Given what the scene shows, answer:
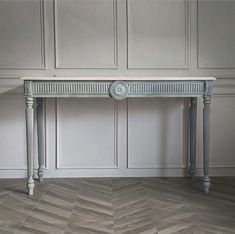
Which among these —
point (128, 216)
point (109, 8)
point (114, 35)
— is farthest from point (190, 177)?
point (109, 8)

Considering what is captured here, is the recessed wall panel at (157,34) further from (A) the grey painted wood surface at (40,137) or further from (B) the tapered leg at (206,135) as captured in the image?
(A) the grey painted wood surface at (40,137)

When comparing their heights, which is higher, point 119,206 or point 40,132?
point 40,132

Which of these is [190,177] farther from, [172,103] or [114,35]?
[114,35]

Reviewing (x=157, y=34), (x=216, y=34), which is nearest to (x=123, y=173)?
(x=157, y=34)

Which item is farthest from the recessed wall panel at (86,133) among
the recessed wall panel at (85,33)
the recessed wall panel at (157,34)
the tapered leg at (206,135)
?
the tapered leg at (206,135)

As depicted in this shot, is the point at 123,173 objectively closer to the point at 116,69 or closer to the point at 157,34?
the point at 116,69

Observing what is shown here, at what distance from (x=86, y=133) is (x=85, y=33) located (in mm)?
772

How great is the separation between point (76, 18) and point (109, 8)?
0.87 feet

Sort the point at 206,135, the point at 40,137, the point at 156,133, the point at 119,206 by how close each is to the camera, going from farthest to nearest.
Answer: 1. the point at 156,133
2. the point at 40,137
3. the point at 206,135
4. the point at 119,206

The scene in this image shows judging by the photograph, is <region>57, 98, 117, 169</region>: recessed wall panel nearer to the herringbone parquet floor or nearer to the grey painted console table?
the herringbone parquet floor

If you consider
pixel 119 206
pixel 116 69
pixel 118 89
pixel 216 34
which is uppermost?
pixel 216 34

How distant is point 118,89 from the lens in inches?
98.9

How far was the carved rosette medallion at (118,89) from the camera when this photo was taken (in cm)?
251

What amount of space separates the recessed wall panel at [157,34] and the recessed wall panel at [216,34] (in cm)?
13
